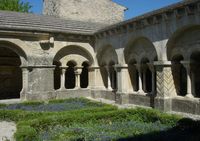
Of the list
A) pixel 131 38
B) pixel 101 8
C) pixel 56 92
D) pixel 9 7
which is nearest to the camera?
pixel 131 38

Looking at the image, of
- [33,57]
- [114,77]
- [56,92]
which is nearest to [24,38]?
[33,57]

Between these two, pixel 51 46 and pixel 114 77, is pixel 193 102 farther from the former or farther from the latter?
pixel 51 46

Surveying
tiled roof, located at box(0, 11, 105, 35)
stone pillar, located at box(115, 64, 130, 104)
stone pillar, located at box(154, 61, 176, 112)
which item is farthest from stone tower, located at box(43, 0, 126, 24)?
stone pillar, located at box(154, 61, 176, 112)

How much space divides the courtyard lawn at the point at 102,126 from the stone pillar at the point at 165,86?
7.23 feet

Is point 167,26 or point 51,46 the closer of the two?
point 167,26

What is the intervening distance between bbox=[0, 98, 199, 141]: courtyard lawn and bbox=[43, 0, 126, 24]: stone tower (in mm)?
11803

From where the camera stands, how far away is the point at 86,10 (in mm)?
20000

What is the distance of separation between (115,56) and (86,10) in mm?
7491

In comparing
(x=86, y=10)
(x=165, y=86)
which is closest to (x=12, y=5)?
(x=86, y=10)

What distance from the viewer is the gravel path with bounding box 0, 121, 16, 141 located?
20.6 ft

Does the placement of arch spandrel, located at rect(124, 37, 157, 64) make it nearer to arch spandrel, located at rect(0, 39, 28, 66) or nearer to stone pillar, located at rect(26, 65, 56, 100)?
stone pillar, located at rect(26, 65, 56, 100)

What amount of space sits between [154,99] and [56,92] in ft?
19.3

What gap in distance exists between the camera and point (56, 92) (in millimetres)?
14328

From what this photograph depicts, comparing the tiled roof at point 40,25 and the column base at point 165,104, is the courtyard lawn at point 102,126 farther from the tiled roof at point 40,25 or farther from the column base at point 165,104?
the tiled roof at point 40,25
